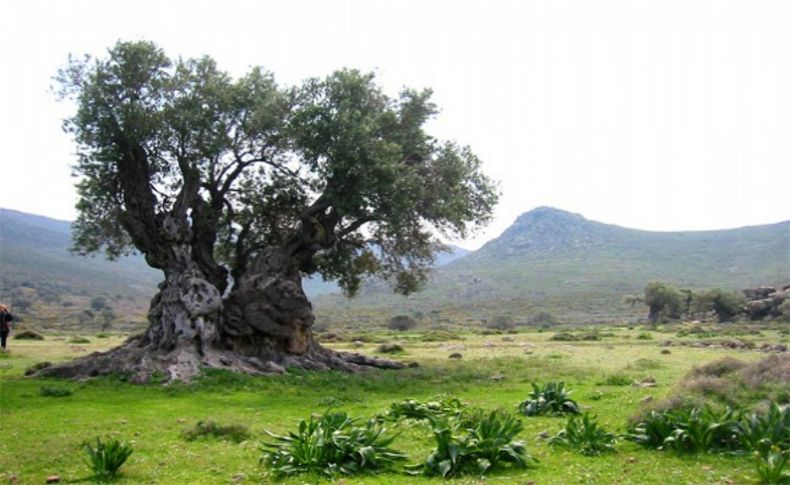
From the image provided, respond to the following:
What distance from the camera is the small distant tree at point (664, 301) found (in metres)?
80.6

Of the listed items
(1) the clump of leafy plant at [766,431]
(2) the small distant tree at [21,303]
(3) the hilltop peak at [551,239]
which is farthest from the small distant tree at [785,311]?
(3) the hilltop peak at [551,239]

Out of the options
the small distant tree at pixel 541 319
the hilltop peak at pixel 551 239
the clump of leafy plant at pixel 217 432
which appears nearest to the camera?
the clump of leafy plant at pixel 217 432

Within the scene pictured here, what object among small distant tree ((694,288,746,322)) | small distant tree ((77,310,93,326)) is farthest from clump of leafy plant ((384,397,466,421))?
small distant tree ((77,310,93,326))

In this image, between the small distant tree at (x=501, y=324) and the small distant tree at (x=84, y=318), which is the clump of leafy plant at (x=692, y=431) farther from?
the small distant tree at (x=84, y=318)

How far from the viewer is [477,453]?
10.3 m

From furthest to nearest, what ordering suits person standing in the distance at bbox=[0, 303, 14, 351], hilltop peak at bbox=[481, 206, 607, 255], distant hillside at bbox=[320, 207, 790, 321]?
hilltop peak at bbox=[481, 206, 607, 255]
distant hillside at bbox=[320, 207, 790, 321]
person standing in the distance at bbox=[0, 303, 14, 351]

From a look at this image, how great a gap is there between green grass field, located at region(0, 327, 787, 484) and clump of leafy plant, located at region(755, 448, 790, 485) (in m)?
0.39

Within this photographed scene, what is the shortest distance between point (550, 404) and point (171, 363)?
1487cm

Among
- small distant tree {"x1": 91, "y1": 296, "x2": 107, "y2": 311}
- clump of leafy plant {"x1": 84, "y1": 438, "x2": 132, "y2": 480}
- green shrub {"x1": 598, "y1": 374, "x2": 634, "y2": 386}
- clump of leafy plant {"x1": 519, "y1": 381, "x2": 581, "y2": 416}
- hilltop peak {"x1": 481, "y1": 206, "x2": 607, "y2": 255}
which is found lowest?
small distant tree {"x1": 91, "y1": 296, "x2": 107, "y2": 311}

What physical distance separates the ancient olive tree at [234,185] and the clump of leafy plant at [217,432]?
10.1 metres

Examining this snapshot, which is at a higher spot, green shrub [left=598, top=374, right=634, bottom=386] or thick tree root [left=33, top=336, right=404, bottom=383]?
green shrub [left=598, top=374, right=634, bottom=386]

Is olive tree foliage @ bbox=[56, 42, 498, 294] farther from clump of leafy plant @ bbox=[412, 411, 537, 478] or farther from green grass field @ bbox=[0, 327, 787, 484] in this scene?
clump of leafy plant @ bbox=[412, 411, 537, 478]

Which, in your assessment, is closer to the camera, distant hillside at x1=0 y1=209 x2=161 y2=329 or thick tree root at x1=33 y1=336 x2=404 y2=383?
thick tree root at x1=33 y1=336 x2=404 y2=383

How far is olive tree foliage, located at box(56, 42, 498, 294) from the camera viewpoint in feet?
87.6
